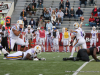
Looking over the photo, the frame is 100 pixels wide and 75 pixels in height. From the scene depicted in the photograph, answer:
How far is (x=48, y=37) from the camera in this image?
16.6 metres

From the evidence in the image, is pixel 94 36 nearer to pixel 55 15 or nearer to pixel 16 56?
pixel 55 15

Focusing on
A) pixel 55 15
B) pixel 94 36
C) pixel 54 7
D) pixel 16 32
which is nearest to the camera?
pixel 16 32

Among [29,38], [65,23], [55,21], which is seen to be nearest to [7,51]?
[29,38]

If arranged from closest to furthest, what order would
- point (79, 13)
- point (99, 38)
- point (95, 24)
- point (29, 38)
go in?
point (29, 38) → point (99, 38) → point (95, 24) → point (79, 13)

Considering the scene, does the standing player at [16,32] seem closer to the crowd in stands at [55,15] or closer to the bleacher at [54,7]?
the crowd in stands at [55,15]

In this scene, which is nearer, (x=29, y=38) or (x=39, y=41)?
(x=29, y=38)

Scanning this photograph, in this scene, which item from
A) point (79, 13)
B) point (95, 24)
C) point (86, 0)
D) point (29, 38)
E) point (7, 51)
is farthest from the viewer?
point (86, 0)

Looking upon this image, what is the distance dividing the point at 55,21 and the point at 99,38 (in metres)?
4.03

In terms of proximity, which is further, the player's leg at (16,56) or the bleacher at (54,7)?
the bleacher at (54,7)

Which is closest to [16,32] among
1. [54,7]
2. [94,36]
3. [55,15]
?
[94,36]

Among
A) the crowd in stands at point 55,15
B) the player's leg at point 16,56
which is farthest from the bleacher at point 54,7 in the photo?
the player's leg at point 16,56

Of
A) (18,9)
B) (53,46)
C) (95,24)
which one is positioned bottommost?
(53,46)

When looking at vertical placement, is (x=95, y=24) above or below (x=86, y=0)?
below

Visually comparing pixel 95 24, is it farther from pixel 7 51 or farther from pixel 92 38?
pixel 7 51
